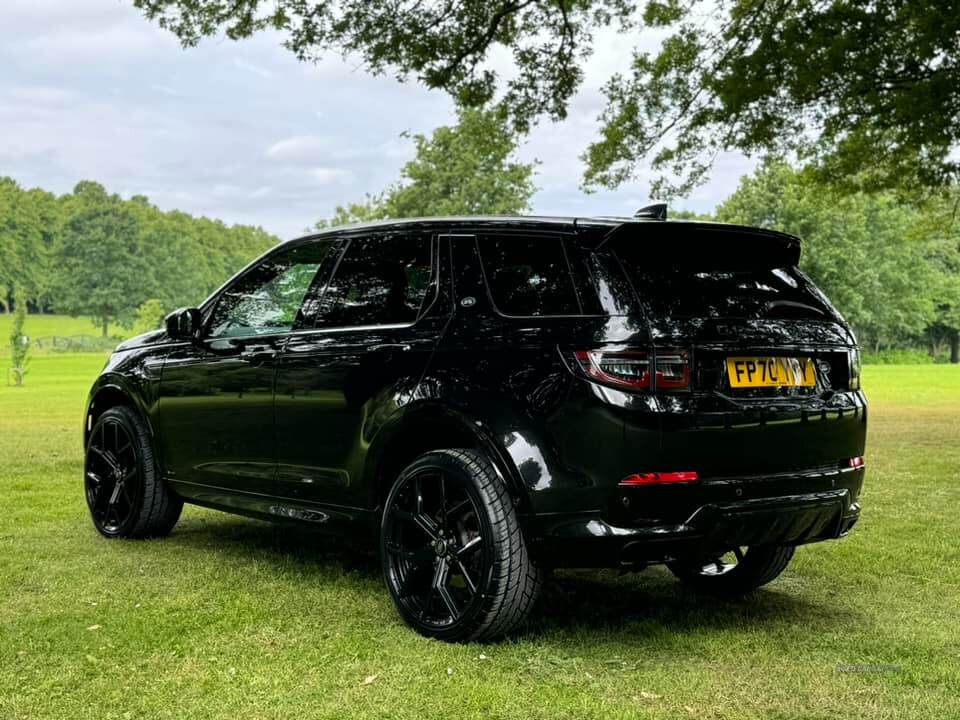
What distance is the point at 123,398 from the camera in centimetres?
698

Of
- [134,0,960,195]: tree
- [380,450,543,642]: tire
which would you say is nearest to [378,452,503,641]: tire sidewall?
[380,450,543,642]: tire

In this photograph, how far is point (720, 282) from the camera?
15.2 ft

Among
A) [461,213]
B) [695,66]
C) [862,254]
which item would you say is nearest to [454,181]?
[461,213]

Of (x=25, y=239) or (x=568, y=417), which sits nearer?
(x=568, y=417)

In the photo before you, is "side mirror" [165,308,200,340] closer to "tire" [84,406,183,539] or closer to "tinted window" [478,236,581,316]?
"tire" [84,406,183,539]

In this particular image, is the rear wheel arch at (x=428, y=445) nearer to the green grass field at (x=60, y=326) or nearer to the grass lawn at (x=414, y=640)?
the grass lawn at (x=414, y=640)

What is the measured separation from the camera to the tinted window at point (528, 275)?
451 centimetres

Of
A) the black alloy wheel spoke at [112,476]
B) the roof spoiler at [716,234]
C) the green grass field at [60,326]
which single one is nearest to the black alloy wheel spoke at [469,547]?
the roof spoiler at [716,234]

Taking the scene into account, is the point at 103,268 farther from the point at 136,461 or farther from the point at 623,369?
the point at 623,369

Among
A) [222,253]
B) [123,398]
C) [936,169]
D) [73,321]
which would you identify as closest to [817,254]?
[936,169]

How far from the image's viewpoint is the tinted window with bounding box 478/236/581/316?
4512mm

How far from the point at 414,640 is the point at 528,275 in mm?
1612

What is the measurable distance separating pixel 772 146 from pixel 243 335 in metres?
11.5

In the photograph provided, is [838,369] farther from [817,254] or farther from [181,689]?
[817,254]
